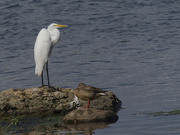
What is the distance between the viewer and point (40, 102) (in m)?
8.86


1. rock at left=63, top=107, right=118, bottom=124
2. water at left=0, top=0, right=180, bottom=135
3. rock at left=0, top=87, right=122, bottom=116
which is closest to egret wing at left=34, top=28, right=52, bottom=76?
water at left=0, top=0, right=180, bottom=135

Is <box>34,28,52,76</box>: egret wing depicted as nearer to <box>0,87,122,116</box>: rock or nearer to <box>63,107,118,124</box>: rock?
<box>0,87,122,116</box>: rock

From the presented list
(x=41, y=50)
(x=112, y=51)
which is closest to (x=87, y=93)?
(x=41, y=50)

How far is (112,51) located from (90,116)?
7038mm

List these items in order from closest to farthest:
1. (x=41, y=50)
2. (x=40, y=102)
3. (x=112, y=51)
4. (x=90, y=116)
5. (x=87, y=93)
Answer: (x=90, y=116) → (x=87, y=93) → (x=40, y=102) → (x=41, y=50) → (x=112, y=51)

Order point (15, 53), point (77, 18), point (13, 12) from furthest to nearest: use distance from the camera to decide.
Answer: point (13, 12) → point (77, 18) → point (15, 53)

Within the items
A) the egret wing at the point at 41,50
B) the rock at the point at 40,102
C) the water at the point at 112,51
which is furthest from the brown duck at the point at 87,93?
the egret wing at the point at 41,50

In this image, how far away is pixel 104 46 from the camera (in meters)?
15.6

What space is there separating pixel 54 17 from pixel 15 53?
583cm

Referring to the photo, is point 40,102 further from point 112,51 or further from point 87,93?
point 112,51

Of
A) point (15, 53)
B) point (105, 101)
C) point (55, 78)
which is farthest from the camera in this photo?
point (15, 53)

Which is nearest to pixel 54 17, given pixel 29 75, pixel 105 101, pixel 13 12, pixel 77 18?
pixel 77 18

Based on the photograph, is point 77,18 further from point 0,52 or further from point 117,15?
point 0,52

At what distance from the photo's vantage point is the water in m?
9.23
